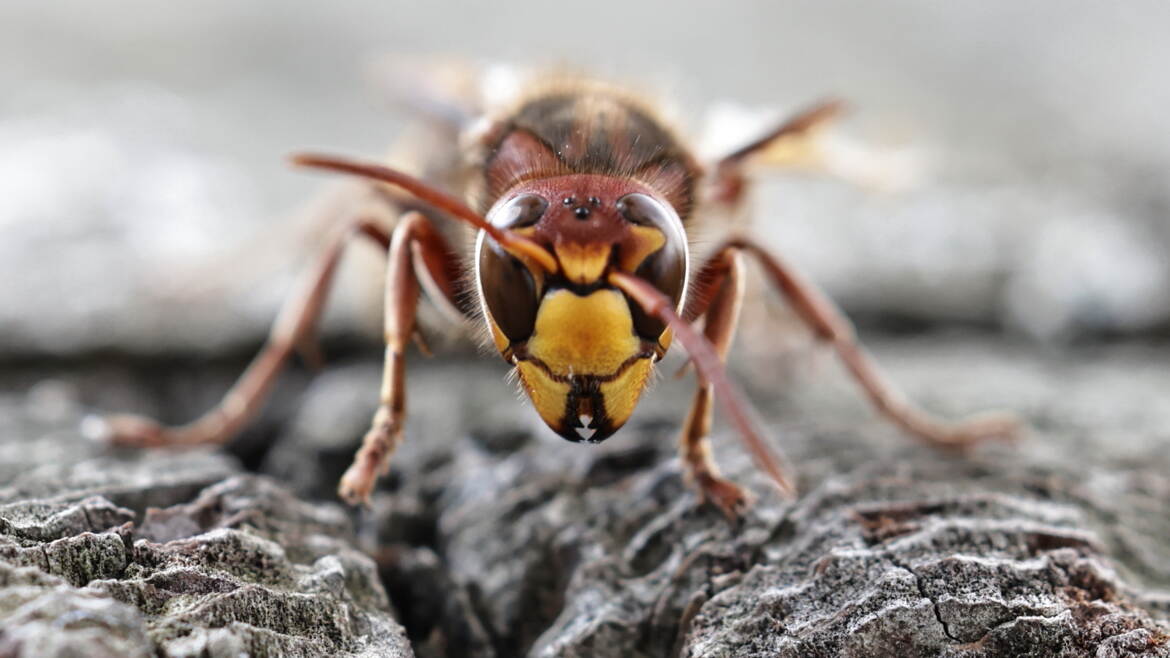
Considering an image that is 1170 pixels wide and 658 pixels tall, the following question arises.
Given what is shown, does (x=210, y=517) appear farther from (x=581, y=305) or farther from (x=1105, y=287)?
(x=1105, y=287)

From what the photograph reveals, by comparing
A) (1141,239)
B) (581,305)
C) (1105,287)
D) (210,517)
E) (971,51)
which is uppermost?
(971,51)

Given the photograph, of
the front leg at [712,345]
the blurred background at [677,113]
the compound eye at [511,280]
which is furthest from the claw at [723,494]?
the blurred background at [677,113]

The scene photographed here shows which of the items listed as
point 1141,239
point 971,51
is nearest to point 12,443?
point 1141,239

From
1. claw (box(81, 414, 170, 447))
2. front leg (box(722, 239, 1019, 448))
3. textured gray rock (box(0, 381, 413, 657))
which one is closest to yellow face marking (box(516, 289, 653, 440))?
textured gray rock (box(0, 381, 413, 657))

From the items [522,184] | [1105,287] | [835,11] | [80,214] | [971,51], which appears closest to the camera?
[522,184]

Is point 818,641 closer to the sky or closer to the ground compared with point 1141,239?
closer to the ground

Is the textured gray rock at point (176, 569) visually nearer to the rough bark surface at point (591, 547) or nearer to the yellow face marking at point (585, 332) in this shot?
the rough bark surface at point (591, 547)

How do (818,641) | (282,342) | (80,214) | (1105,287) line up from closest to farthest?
1. (818,641)
2. (282,342)
3. (1105,287)
4. (80,214)
